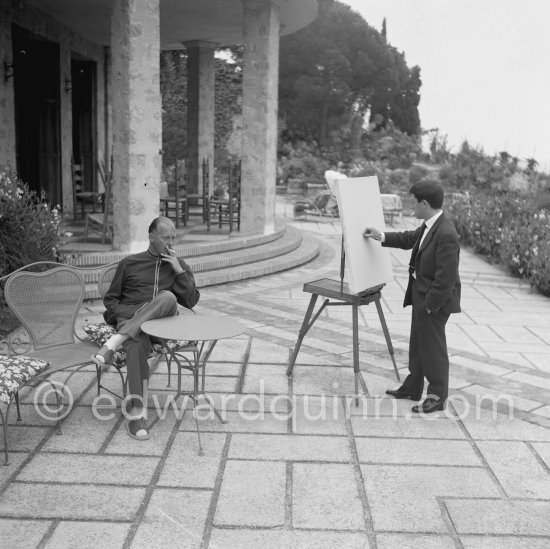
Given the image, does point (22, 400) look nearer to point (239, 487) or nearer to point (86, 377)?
point (86, 377)

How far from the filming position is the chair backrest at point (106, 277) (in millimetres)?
4574

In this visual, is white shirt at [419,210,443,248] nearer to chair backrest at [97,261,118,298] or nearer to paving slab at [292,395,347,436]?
paving slab at [292,395,347,436]

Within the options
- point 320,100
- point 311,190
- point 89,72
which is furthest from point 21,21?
point 320,100

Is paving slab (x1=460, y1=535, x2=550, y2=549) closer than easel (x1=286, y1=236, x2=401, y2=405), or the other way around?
paving slab (x1=460, y1=535, x2=550, y2=549)

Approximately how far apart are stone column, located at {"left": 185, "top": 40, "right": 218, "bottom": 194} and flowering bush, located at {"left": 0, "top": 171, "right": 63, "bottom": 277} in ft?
23.9

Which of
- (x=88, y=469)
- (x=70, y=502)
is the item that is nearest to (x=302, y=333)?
(x=88, y=469)

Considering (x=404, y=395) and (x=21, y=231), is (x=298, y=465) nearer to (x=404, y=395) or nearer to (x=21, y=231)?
(x=404, y=395)

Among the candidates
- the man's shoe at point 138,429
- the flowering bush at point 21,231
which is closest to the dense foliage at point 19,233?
the flowering bush at point 21,231

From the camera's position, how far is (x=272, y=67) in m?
9.64

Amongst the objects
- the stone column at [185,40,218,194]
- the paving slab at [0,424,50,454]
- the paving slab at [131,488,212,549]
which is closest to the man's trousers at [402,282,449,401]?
the paving slab at [131,488,212,549]

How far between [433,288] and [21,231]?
3.61 m

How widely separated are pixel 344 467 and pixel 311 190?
1726cm

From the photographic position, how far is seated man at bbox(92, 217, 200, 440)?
3879 millimetres

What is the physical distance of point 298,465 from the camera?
3516 mm
